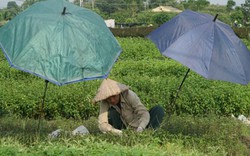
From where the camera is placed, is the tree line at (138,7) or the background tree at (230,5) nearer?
the tree line at (138,7)

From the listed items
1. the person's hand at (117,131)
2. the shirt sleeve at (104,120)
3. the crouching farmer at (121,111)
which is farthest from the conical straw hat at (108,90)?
the person's hand at (117,131)

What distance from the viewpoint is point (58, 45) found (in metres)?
4.79

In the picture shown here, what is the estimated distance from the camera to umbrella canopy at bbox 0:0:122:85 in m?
4.69

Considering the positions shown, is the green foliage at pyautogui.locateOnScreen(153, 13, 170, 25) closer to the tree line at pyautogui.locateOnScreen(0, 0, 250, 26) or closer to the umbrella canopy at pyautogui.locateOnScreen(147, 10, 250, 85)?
the tree line at pyautogui.locateOnScreen(0, 0, 250, 26)

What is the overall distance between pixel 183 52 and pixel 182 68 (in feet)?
20.2

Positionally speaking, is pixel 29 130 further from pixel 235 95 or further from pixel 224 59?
pixel 235 95

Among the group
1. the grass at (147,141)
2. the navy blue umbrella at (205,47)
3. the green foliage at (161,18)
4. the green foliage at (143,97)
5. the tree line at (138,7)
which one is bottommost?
the tree line at (138,7)

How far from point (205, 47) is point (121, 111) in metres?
1.33

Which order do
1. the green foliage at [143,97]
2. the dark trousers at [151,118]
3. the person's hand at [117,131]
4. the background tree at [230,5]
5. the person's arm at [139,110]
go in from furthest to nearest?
the background tree at [230,5] < the green foliage at [143,97] < the dark trousers at [151,118] < the person's arm at [139,110] < the person's hand at [117,131]

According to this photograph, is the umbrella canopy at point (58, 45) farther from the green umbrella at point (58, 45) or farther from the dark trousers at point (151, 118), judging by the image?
the dark trousers at point (151, 118)

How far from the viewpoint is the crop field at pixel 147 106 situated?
482cm

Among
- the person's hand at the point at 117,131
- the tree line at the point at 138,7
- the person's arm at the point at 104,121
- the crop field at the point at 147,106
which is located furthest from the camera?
the tree line at the point at 138,7

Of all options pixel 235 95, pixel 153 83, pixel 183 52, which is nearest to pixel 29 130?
pixel 183 52

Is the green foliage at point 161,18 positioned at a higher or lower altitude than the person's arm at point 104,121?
lower
